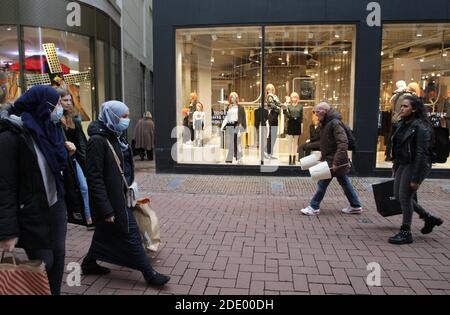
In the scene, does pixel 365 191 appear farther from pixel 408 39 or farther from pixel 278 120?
pixel 408 39

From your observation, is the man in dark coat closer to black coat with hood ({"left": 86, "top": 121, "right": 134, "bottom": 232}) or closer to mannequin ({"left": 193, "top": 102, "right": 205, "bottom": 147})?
black coat with hood ({"left": 86, "top": 121, "right": 134, "bottom": 232})

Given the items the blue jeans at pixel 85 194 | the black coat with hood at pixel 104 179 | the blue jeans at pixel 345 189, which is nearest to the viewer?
the black coat with hood at pixel 104 179

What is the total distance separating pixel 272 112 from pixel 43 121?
8361mm

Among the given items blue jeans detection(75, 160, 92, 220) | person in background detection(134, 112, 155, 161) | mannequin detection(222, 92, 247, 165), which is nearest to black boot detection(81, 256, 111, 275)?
blue jeans detection(75, 160, 92, 220)

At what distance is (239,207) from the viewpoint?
23.9 feet

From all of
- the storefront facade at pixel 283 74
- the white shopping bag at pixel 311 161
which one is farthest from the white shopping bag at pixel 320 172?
the storefront facade at pixel 283 74

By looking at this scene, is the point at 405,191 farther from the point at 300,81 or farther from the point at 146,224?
the point at 300,81

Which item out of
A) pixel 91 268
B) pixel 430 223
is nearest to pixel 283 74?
pixel 430 223

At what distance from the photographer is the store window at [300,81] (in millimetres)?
10430

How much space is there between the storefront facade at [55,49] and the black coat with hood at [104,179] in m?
7.36

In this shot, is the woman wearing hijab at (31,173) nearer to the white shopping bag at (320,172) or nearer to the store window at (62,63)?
the white shopping bag at (320,172)

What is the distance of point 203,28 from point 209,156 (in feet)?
10.5

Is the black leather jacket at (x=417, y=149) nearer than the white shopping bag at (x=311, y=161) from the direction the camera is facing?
Yes

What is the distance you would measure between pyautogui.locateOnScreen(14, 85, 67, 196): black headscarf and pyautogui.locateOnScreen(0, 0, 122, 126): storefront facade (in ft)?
26.1
